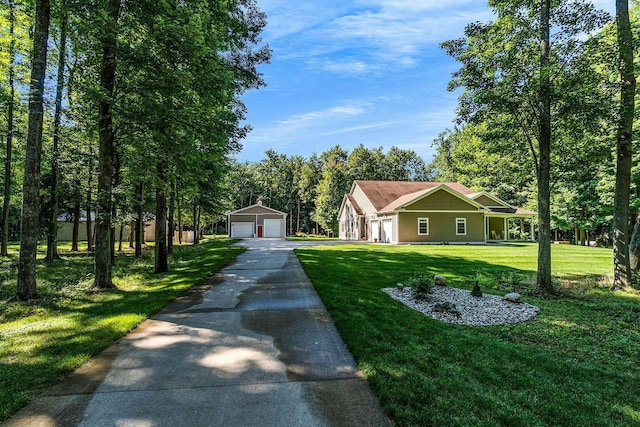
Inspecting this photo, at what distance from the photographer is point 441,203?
27.2m

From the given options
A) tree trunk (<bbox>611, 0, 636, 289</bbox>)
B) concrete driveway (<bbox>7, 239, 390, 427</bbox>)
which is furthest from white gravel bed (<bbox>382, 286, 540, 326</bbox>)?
tree trunk (<bbox>611, 0, 636, 289</bbox>)

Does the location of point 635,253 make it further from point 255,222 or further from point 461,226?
point 255,222

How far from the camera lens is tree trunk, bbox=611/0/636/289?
8.24 metres

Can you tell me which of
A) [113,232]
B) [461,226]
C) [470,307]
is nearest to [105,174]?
[113,232]

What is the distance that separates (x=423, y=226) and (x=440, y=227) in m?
1.45

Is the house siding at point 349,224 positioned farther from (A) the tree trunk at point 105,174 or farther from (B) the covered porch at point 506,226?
(A) the tree trunk at point 105,174

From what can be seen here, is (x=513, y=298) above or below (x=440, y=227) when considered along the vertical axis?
below

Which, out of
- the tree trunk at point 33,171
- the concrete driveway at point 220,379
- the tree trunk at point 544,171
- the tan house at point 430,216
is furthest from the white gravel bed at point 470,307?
the tan house at point 430,216

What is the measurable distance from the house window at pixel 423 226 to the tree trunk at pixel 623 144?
17.7 metres

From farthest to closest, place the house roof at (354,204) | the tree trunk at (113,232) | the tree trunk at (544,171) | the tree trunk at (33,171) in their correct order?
the house roof at (354,204) → the tree trunk at (113,232) → the tree trunk at (544,171) → the tree trunk at (33,171)

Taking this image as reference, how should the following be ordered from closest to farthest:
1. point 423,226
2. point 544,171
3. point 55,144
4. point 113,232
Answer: point 544,171 < point 113,232 < point 55,144 < point 423,226

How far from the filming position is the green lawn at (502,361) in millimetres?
3080

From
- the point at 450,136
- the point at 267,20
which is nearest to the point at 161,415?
the point at 267,20

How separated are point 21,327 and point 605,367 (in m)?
8.41
